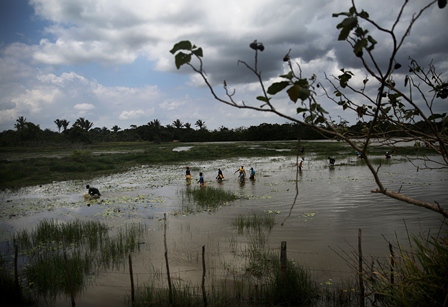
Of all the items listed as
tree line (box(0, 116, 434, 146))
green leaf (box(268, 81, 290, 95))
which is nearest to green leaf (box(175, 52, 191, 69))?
green leaf (box(268, 81, 290, 95))

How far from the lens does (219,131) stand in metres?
102

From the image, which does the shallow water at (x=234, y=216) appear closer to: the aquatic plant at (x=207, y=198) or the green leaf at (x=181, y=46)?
the aquatic plant at (x=207, y=198)

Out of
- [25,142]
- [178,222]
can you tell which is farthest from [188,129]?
[178,222]

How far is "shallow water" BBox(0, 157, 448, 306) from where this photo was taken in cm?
772

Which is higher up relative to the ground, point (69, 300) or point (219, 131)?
point (219, 131)

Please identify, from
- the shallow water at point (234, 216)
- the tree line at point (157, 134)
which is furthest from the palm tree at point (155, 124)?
the shallow water at point (234, 216)

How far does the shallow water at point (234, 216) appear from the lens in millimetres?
7719

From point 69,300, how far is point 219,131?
9589 cm

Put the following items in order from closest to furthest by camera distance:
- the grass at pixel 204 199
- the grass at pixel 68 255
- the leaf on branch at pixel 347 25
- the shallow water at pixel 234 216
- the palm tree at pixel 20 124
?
1. the leaf on branch at pixel 347 25
2. the grass at pixel 68 255
3. the shallow water at pixel 234 216
4. the grass at pixel 204 199
5. the palm tree at pixel 20 124

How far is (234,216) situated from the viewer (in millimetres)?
12492

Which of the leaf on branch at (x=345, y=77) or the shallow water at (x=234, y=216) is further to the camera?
the shallow water at (x=234, y=216)

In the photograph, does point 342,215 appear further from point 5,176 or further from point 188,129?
point 188,129

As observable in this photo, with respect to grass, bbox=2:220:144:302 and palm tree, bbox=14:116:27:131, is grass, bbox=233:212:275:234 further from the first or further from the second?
palm tree, bbox=14:116:27:131

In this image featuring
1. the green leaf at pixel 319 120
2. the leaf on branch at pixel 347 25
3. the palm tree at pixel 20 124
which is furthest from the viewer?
the palm tree at pixel 20 124
